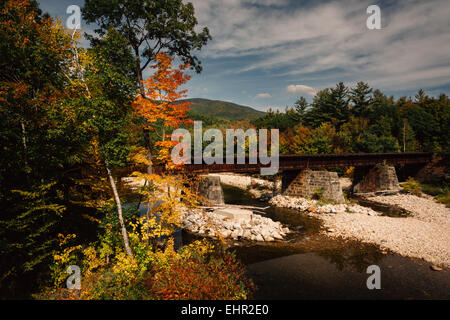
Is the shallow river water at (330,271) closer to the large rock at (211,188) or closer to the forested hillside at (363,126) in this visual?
the large rock at (211,188)

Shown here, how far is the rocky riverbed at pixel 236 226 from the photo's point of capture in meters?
14.3

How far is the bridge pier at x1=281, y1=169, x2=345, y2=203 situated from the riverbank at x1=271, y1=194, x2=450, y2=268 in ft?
6.25

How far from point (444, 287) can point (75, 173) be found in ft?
56.7

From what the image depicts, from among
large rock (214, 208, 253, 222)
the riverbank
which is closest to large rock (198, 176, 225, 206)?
large rock (214, 208, 253, 222)

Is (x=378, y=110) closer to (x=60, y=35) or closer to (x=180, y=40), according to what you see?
(x=180, y=40)

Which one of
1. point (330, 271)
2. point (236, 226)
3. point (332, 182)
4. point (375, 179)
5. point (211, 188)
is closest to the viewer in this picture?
point (330, 271)

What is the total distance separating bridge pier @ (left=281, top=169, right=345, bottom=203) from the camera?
22.1 meters

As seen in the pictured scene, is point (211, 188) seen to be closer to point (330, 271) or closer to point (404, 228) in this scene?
point (330, 271)

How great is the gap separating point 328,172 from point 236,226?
13940mm

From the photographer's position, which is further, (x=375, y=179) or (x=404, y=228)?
(x=375, y=179)

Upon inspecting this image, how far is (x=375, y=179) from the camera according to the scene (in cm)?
2798

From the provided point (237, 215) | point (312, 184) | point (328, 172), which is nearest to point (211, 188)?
point (237, 215)

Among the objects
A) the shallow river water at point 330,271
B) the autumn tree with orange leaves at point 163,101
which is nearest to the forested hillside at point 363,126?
the shallow river water at point 330,271
